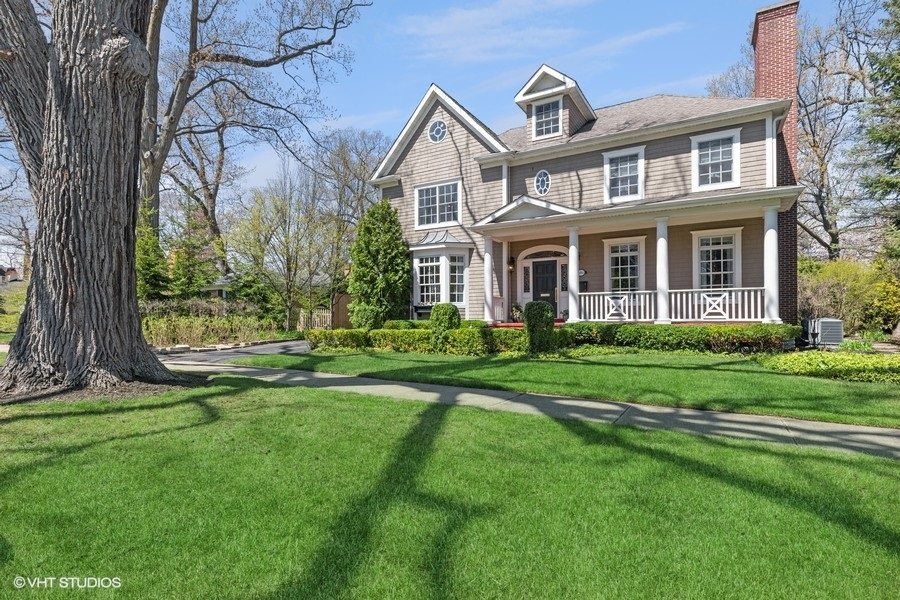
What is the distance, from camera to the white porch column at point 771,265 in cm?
1091

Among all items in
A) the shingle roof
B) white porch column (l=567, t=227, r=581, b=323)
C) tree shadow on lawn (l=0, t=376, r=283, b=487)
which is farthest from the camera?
white porch column (l=567, t=227, r=581, b=323)

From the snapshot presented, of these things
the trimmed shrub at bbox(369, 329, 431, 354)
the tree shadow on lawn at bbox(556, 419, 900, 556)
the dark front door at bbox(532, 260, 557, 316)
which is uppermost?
the dark front door at bbox(532, 260, 557, 316)

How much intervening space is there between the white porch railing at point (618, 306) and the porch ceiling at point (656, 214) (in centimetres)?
192

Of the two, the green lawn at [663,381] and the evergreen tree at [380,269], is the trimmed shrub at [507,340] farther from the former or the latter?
the evergreen tree at [380,269]

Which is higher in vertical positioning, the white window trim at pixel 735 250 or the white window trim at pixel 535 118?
the white window trim at pixel 535 118

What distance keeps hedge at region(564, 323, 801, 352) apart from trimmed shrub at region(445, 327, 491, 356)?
2.31 metres

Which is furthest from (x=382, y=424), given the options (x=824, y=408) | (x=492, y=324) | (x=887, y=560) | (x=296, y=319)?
(x=296, y=319)

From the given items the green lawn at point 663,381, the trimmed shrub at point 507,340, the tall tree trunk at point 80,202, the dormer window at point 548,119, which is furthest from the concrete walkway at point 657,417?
the dormer window at point 548,119

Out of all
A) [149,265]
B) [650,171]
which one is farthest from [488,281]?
[149,265]

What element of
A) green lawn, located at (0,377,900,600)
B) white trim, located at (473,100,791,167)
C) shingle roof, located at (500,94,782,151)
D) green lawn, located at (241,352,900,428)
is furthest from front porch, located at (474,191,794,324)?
green lawn, located at (0,377,900,600)

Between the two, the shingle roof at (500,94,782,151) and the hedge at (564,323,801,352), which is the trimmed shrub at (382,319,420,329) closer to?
the hedge at (564,323,801,352)

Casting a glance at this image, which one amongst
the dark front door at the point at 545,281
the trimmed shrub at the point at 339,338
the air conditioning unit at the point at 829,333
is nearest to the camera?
the air conditioning unit at the point at 829,333

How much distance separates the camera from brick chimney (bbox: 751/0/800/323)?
496 inches

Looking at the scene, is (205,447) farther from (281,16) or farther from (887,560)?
(281,16)
